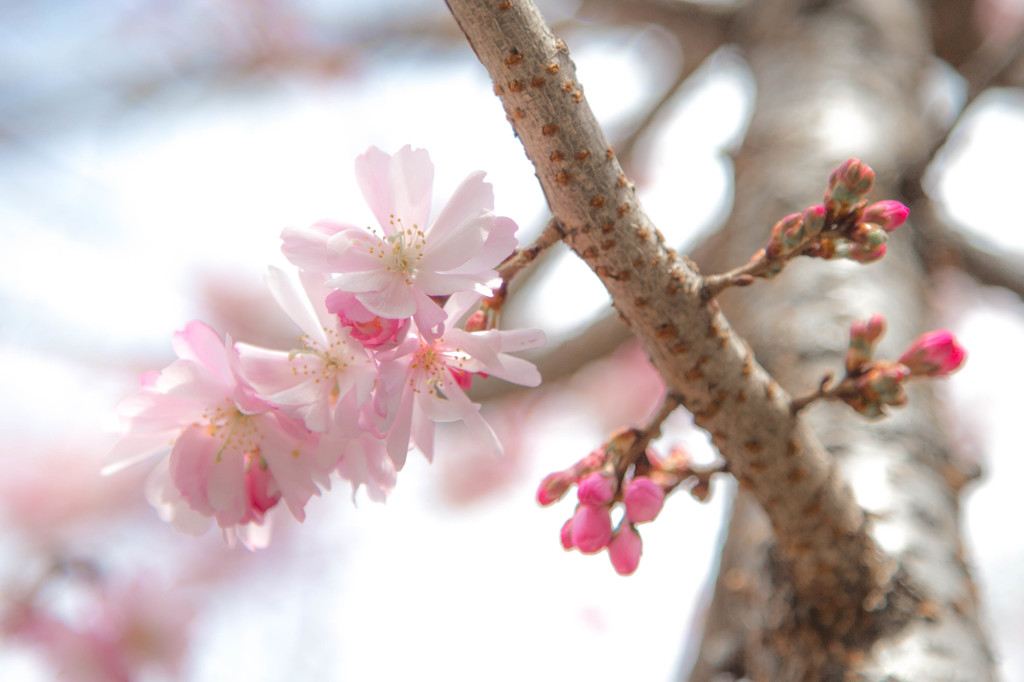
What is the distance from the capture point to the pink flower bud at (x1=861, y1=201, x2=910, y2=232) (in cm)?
64

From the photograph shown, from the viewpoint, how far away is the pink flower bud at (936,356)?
74 cm

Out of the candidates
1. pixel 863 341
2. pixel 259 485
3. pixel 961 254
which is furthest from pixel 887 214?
pixel 961 254

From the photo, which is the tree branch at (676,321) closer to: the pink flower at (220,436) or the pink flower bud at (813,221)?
the pink flower bud at (813,221)

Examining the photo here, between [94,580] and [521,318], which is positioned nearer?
[94,580]

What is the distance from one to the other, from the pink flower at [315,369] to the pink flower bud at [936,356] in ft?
2.02

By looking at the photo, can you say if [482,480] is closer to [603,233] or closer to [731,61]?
[731,61]

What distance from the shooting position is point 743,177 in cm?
163

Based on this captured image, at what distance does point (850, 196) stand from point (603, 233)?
249 mm

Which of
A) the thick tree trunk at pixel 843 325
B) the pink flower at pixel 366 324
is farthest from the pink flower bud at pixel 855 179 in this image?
the thick tree trunk at pixel 843 325

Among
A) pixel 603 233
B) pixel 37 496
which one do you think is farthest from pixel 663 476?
pixel 37 496

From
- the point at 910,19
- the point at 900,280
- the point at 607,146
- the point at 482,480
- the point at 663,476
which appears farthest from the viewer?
the point at 482,480

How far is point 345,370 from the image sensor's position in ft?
1.94

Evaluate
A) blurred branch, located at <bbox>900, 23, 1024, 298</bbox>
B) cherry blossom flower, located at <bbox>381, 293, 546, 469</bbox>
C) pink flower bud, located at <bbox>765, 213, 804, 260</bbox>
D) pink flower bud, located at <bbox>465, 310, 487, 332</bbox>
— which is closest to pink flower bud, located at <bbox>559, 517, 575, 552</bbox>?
cherry blossom flower, located at <bbox>381, 293, 546, 469</bbox>

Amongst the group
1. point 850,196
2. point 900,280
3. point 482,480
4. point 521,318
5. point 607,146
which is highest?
point 607,146
